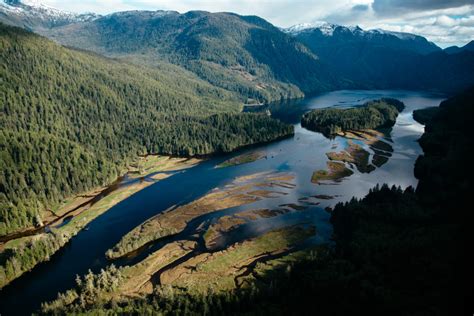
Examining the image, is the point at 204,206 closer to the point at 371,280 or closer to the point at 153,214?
the point at 153,214

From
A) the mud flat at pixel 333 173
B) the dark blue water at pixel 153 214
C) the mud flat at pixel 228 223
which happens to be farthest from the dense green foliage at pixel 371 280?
the mud flat at pixel 333 173

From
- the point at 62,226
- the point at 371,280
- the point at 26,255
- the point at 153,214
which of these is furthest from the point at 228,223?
the point at 26,255

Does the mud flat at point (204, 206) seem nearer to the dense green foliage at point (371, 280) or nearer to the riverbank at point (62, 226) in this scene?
the riverbank at point (62, 226)

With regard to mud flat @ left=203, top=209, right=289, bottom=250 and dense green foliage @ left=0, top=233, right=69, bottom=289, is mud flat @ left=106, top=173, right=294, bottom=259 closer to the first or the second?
mud flat @ left=203, top=209, right=289, bottom=250

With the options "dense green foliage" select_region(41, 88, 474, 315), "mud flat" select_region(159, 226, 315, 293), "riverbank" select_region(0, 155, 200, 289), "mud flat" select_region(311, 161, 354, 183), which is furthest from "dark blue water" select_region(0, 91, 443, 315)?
"dense green foliage" select_region(41, 88, 474, 315)

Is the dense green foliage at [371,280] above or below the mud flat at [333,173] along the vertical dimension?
below

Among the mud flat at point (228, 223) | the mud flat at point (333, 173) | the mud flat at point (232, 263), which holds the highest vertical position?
the mud flat at point (333, 173)

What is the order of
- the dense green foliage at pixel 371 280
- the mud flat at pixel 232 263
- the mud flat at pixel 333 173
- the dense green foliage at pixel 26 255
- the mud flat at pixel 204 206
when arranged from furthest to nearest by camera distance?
the mud flat at pixel 333 173 → the mud flat at pixel 204 206 → the dense green foliage at pixel 26 255 → the mud flat at pixel 232 263 → the dense green foliage at pixel 371 280
